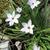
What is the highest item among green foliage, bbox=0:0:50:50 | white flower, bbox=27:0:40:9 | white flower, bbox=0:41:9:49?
white flower, bbox=27:0:40:9

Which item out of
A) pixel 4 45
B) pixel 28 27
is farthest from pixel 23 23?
pixel 4 45

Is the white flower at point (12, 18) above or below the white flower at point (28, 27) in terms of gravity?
above

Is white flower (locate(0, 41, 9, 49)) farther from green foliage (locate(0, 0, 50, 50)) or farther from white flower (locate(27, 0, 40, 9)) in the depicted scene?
white flower (locate(27, 0, 40, 9))

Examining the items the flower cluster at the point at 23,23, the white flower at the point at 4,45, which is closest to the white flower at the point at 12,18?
the flower cluster at the point at 23,23

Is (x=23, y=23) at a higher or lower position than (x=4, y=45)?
higher

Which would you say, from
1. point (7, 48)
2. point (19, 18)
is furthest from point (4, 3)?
point (7, 48)

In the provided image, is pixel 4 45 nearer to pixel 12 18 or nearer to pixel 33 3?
pixel 12 18

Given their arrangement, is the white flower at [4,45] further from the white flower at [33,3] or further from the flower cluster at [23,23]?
the white flower at [33,3]

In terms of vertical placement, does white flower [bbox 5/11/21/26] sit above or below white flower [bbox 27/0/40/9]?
below

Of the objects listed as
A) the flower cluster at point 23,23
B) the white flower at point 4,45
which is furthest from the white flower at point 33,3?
the white flower at point 4,45

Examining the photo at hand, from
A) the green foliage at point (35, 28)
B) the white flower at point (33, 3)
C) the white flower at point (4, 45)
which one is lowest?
the white flower at point (4, 45)

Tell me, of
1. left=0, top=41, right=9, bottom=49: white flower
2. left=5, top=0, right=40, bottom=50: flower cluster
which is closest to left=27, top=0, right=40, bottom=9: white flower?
left=5, top=0, right=40, bottom=50: flower cluster
